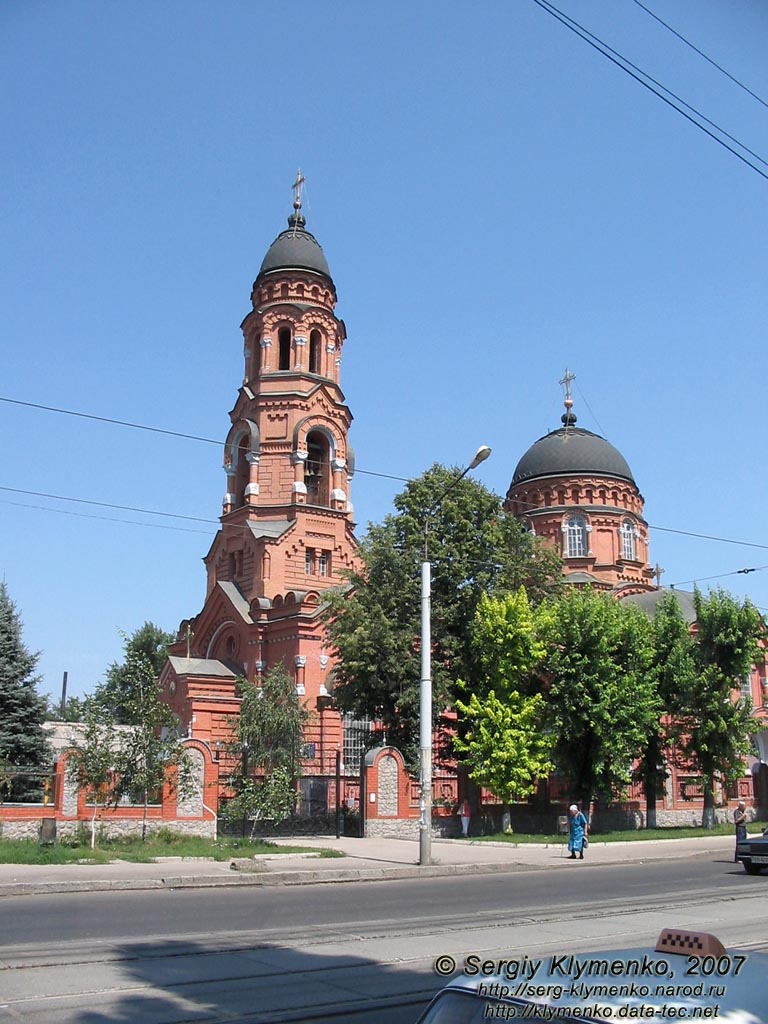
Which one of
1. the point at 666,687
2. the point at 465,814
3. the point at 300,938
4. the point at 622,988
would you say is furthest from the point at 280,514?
the point at 622,988

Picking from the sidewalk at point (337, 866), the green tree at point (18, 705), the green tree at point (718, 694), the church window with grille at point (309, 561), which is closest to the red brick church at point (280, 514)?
the church window with grille at point (309, 561)

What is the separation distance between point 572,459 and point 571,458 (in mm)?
102

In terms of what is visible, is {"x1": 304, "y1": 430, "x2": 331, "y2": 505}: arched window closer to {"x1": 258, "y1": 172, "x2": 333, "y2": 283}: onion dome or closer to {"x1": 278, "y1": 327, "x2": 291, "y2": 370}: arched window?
{"x1": 278, "y1": 327, "x2": 291, "y2": 370}: arched window

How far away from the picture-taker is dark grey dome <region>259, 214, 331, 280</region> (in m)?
48.6

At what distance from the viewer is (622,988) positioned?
3104 mm

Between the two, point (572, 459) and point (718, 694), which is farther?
point (572, 459)

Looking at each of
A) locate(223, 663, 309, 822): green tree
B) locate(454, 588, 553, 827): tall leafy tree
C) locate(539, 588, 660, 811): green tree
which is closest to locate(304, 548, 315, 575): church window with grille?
locate(454, 588, 553, 827): tall leafy tree

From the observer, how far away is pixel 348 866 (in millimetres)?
20312

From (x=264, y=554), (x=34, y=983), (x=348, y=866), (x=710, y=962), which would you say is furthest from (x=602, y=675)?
(x=710, y=962)

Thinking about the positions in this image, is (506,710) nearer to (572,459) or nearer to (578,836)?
(578,836)

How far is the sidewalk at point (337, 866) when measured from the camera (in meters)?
16.7

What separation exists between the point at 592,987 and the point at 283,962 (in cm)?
701

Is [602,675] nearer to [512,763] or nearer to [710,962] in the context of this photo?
[512,763]

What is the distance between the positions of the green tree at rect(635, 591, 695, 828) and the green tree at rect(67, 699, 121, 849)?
2025 centimetres
